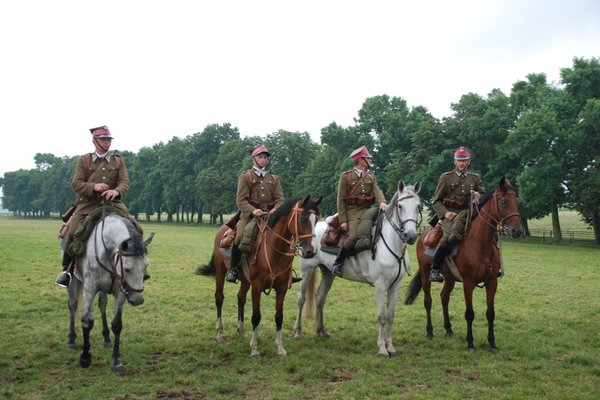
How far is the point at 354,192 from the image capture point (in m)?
10.4

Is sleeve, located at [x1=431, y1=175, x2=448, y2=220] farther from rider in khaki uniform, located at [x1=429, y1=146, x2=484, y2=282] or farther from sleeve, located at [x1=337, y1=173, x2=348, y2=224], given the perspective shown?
sleeve, located at [x1=337, y1=173, x2=348, y2=224]

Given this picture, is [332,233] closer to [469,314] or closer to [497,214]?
[469,314]

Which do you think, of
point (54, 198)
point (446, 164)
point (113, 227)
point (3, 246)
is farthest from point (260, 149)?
point (54, 198)

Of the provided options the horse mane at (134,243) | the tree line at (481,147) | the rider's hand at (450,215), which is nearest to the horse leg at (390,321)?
the rider's hand at (450,215)

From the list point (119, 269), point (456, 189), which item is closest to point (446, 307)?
point (456, 189)

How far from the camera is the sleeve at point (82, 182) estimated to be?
30.1ft

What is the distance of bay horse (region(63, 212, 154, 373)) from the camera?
8.12 metres

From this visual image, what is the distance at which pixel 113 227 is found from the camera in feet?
28.5

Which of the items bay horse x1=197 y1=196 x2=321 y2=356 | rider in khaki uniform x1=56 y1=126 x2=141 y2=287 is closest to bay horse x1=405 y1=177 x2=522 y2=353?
bay horse x1=197 y1=196 x2=321 y2=356

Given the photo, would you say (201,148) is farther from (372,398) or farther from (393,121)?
(372,398)

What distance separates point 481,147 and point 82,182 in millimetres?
41862

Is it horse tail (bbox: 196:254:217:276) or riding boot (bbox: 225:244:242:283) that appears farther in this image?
horse tail (bbox: 196:254:217:276)

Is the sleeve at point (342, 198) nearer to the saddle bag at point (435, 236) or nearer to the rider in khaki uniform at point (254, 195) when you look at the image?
the rider in khaki uniform at point (254, 195)

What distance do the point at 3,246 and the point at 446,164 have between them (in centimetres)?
3525
